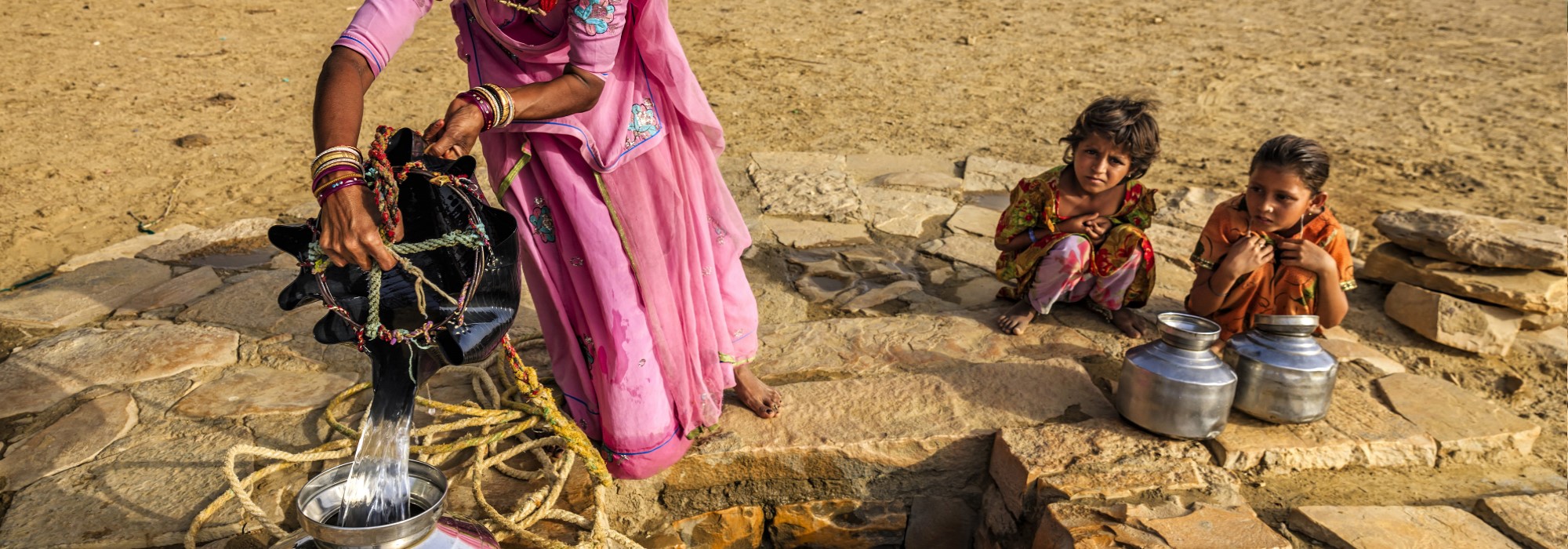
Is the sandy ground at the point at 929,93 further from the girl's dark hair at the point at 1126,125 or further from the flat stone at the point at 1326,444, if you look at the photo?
the girl's dark hair at the point at 1126,125

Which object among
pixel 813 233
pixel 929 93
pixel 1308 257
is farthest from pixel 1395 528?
pixel 929 93

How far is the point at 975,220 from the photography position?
4.31 metres

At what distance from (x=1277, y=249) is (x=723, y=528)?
1858mm

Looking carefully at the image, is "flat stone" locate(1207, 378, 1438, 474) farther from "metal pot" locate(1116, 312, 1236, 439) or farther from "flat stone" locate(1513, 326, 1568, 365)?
"flat stone" locate(1513, 326, 1568, 365)

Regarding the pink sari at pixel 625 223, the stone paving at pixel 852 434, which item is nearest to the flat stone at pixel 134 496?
the stone paving at pixel 852 434

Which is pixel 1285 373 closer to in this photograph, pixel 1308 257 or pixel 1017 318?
pixel 1308 257

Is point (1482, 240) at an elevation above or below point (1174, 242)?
above

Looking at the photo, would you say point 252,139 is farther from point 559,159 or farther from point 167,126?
point 559,159

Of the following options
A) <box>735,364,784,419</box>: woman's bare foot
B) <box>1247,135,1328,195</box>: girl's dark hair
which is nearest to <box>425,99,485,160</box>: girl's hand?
<box>735,364,784,419</box>: woman's bare foot

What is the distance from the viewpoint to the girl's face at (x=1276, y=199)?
279 centimetres

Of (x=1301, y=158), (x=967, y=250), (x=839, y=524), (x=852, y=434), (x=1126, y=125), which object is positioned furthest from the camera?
(x=967, y=250)

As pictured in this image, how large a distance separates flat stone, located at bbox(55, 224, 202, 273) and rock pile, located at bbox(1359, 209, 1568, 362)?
474 cm

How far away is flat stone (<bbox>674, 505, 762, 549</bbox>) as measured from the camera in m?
2.52

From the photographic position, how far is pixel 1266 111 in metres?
6.19
